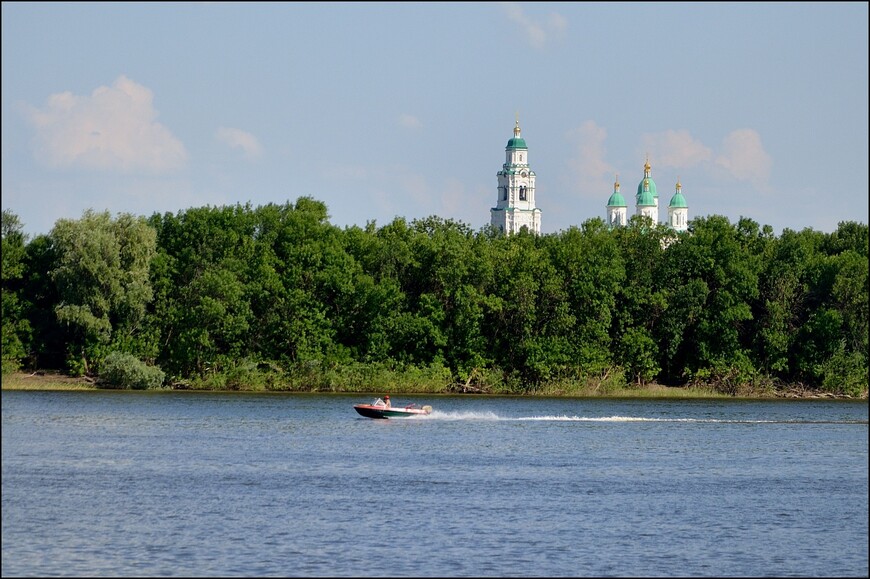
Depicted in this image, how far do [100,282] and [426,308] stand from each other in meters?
25.9

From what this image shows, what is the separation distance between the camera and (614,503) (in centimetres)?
4906

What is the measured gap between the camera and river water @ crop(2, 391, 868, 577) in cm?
3759

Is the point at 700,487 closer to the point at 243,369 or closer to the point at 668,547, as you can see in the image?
the point at 668,547

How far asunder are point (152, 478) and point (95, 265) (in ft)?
163

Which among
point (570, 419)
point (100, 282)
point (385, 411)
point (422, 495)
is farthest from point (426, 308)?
point (422, 495)

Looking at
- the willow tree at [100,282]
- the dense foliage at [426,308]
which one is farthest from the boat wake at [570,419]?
the willow tree at [100,282]

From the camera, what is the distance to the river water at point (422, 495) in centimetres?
3759

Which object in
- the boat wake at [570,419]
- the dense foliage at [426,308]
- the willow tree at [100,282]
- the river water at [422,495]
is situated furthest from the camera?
the dense foliage at [426,308]

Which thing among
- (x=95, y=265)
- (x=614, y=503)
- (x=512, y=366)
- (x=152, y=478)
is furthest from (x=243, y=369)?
(x=614, y=503)

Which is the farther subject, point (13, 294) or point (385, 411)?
point (13, 294)

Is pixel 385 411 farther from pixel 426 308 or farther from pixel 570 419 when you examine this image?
pixel 426 308

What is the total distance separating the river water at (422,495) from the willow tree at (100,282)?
1566cm

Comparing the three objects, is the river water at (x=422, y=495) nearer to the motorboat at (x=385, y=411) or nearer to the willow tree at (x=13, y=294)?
the motorboat at (x=385, y=411)

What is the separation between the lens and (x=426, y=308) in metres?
110
